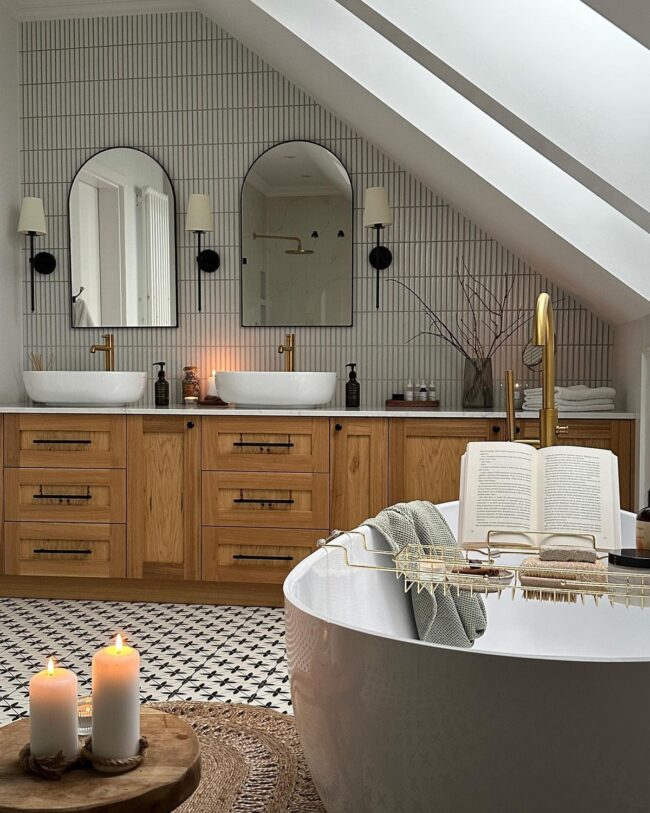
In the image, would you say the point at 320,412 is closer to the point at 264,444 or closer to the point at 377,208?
the point at 264,444

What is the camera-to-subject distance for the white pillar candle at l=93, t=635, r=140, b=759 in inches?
56.5

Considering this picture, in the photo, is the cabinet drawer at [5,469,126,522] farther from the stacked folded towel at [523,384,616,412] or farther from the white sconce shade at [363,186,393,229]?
the stacked folded towel at [523,384,616,412]

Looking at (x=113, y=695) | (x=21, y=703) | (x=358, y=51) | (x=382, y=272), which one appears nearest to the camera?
(x=113, y=695)

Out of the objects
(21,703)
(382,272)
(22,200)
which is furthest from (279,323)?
(21,703)

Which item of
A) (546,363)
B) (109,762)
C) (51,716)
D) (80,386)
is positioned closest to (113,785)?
(109,762)

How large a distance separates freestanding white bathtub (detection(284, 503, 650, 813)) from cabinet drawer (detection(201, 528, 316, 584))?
2.13 metres

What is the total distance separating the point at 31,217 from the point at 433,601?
3.08 m

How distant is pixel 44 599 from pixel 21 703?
4.44 ft

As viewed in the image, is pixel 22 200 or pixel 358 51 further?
pixel 22 200

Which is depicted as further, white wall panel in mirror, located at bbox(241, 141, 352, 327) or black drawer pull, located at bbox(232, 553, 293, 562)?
white wall panel in mirror, located at bbox(241, 141, 352, 327)

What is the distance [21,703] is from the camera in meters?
2.70

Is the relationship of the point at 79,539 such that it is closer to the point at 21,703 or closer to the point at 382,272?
the point at 21,703

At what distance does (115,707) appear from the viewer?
1.45 meters

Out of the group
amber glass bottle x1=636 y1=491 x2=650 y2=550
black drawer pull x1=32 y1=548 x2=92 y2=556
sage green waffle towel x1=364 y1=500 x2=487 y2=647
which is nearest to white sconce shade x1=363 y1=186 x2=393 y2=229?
black drawer pull x1=32 y1=548 x2=92 y2=556
